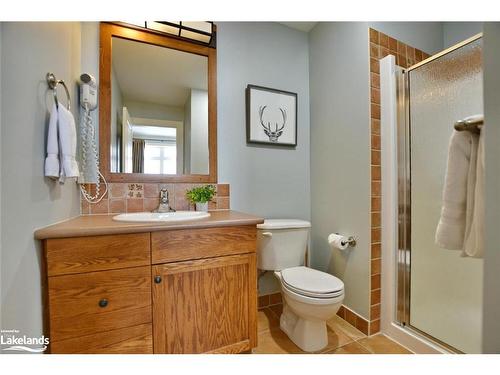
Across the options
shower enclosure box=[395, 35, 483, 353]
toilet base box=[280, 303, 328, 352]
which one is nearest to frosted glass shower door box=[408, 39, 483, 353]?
shower enclosure box=[395, 35, 483, 353]

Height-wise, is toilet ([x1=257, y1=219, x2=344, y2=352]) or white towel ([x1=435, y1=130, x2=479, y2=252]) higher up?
white towel ([x1=435, y1=130, x2=479, y2=252])

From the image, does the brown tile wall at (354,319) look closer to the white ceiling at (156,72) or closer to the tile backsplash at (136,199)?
the tile backsplash at (136,199)

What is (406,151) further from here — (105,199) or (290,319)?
(105,199)

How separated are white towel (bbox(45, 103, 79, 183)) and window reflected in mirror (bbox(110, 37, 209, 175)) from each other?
464 mm

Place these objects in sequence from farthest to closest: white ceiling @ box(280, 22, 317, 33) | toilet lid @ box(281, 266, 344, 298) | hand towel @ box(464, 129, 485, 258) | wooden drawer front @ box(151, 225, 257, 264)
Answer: white ceiling @ box(280, 22, 317, 33), toilet lid @ box(281, 266, 344, 298), wooden drawer front @ box(151, 225, 257, 264), hand towel @ box(464, 129, 485, 258)

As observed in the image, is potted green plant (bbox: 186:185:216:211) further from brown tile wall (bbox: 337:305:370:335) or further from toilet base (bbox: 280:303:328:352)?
brown tile wall (bbox: 337:305:370:335)

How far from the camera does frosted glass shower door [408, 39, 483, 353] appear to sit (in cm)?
118

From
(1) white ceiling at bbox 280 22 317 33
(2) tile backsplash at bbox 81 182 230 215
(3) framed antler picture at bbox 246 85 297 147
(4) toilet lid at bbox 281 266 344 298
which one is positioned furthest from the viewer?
(1) white ceiling at bbox 280 22 317 33

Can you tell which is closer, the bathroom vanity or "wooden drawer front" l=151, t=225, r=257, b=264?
the bathroom vanity

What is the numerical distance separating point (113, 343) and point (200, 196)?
809mm

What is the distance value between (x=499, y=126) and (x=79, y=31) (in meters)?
1.85

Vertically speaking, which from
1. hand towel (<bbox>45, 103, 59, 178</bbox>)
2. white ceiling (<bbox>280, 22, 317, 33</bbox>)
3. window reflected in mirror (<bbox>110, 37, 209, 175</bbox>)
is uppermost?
white ceiling (<bbox>280, 22, 317, 33</bbox>)

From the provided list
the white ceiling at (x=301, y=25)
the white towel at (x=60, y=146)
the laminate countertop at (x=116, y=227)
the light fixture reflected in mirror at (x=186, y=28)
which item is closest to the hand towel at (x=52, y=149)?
the white towel at (x=60, y=146)
